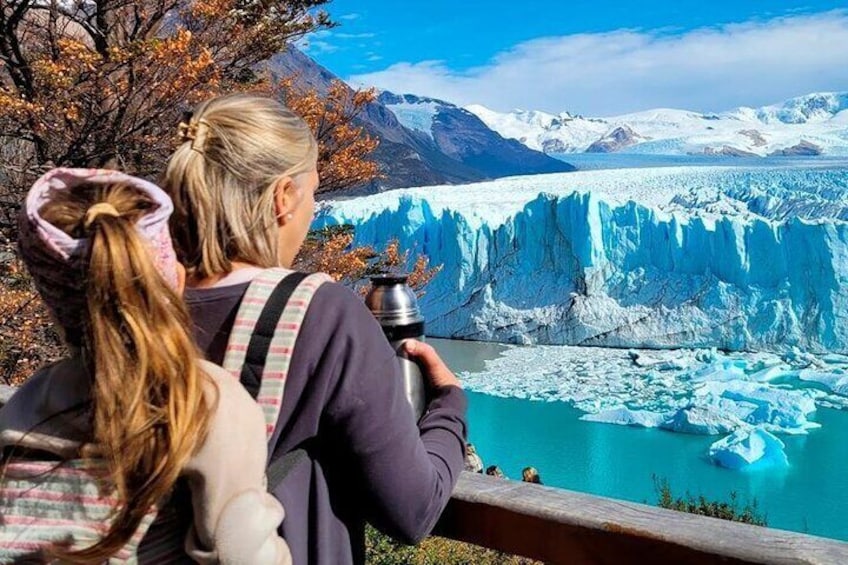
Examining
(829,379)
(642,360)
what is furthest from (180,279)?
(642,360)

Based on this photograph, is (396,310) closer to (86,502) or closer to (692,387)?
(86,502)

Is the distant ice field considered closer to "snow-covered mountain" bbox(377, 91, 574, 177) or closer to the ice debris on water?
the ice debris on water

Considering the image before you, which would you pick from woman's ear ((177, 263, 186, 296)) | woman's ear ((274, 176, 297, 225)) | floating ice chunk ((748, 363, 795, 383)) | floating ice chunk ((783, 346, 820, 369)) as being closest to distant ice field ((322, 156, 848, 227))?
floating ice chunk ((783, 346, 820, 369))

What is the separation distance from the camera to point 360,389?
0.79 m

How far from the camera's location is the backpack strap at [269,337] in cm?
78

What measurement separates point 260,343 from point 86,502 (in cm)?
20

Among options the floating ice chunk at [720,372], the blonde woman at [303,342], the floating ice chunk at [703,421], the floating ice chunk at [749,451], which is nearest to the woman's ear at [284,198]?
the blonde woman at [303,342]

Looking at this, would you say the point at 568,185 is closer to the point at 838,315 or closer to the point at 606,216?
the point at 606,216

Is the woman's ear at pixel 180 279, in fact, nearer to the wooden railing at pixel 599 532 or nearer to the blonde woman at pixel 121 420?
the blonde woman at pixel 121 420

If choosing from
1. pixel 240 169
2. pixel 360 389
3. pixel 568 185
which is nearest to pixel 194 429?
pixel 360 389

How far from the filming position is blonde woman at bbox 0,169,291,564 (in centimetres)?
68

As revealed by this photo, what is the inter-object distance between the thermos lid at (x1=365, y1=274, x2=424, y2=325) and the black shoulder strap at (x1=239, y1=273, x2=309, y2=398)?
0.29m

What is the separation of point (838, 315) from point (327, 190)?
1300 cm

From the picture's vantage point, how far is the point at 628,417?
507 inches
